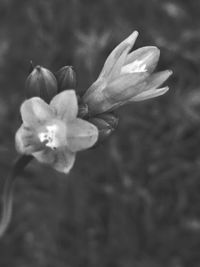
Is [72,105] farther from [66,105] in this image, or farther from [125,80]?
[125,80]

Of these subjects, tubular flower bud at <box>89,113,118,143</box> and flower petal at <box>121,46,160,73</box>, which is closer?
tubular flower bud at <box>89,113,118,143</box>

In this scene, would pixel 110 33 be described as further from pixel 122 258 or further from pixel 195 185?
pixel 122 258

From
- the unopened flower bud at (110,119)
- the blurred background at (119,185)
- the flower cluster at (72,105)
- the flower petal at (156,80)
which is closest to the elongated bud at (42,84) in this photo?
the flower cluster at (72,105)

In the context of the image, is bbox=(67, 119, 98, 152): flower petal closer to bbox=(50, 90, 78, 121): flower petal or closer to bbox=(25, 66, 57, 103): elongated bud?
bbox=(50, 90, 78, 121): flower petal

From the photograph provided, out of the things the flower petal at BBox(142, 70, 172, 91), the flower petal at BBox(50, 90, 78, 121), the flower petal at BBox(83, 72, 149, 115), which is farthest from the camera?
the flower petal at BBox(142, 70, 172, 91)

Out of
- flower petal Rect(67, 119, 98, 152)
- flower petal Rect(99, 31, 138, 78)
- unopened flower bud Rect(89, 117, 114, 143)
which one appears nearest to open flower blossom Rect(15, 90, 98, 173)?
flower petal Rect(67, 119, 98, 152)

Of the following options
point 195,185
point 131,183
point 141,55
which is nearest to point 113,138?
point 131,183

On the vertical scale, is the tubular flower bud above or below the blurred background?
above
